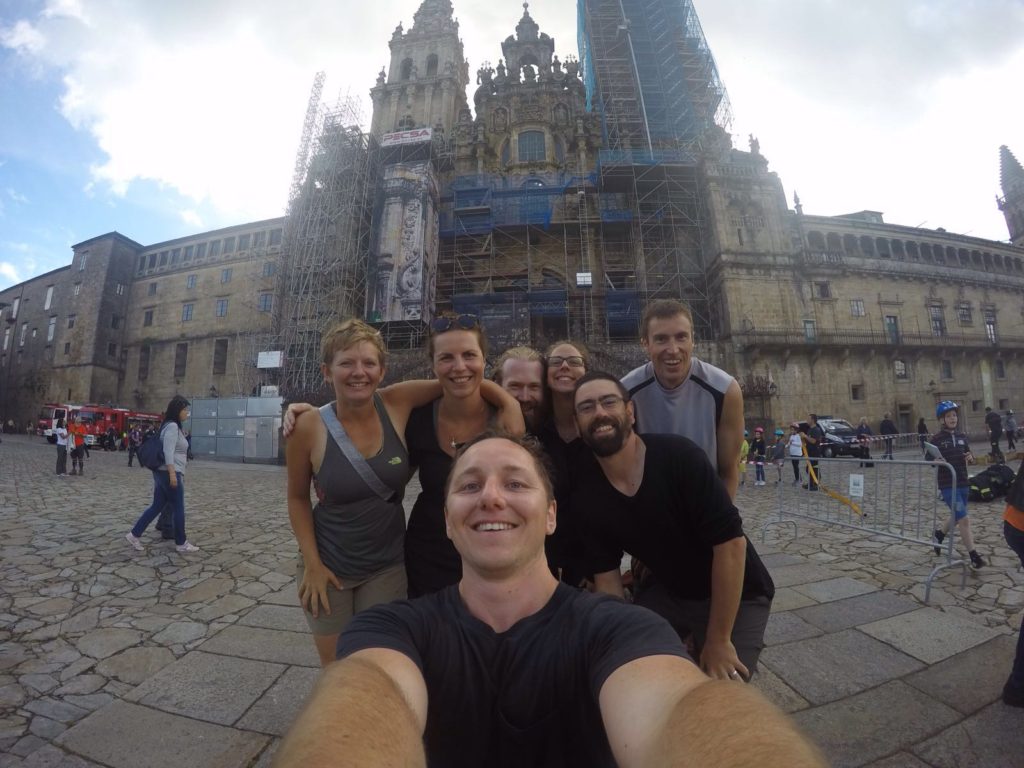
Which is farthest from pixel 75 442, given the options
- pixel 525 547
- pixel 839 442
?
pixel 839 442

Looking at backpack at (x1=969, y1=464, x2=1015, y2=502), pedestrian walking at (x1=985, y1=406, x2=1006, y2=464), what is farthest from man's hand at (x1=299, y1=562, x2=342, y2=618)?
pedestrian walking at (x1=985, y1=406, x2=1006, y2=464)

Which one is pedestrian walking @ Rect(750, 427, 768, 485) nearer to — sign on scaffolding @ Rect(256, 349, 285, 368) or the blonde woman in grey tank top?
the blonde woman in grey tank top

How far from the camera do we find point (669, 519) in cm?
179

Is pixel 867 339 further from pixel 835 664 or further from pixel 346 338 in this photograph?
pixel 346 338

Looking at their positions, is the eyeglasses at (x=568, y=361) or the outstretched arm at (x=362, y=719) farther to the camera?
the eyeglasses at (x=568, y=361)

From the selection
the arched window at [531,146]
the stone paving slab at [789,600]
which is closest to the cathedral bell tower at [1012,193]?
the arched window at [531,146]

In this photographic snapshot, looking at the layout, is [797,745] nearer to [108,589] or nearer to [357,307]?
[108,589]

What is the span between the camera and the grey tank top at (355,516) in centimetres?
199

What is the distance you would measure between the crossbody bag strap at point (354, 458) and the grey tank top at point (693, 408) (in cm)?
145

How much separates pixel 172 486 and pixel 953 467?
9167 mm

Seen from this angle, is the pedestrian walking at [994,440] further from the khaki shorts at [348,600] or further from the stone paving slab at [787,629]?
the khaki shorts at [348,600]

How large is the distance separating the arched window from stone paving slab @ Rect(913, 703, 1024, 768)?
1226 inches

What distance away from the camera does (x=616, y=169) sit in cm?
2511

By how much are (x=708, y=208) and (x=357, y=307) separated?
21.8 metres
